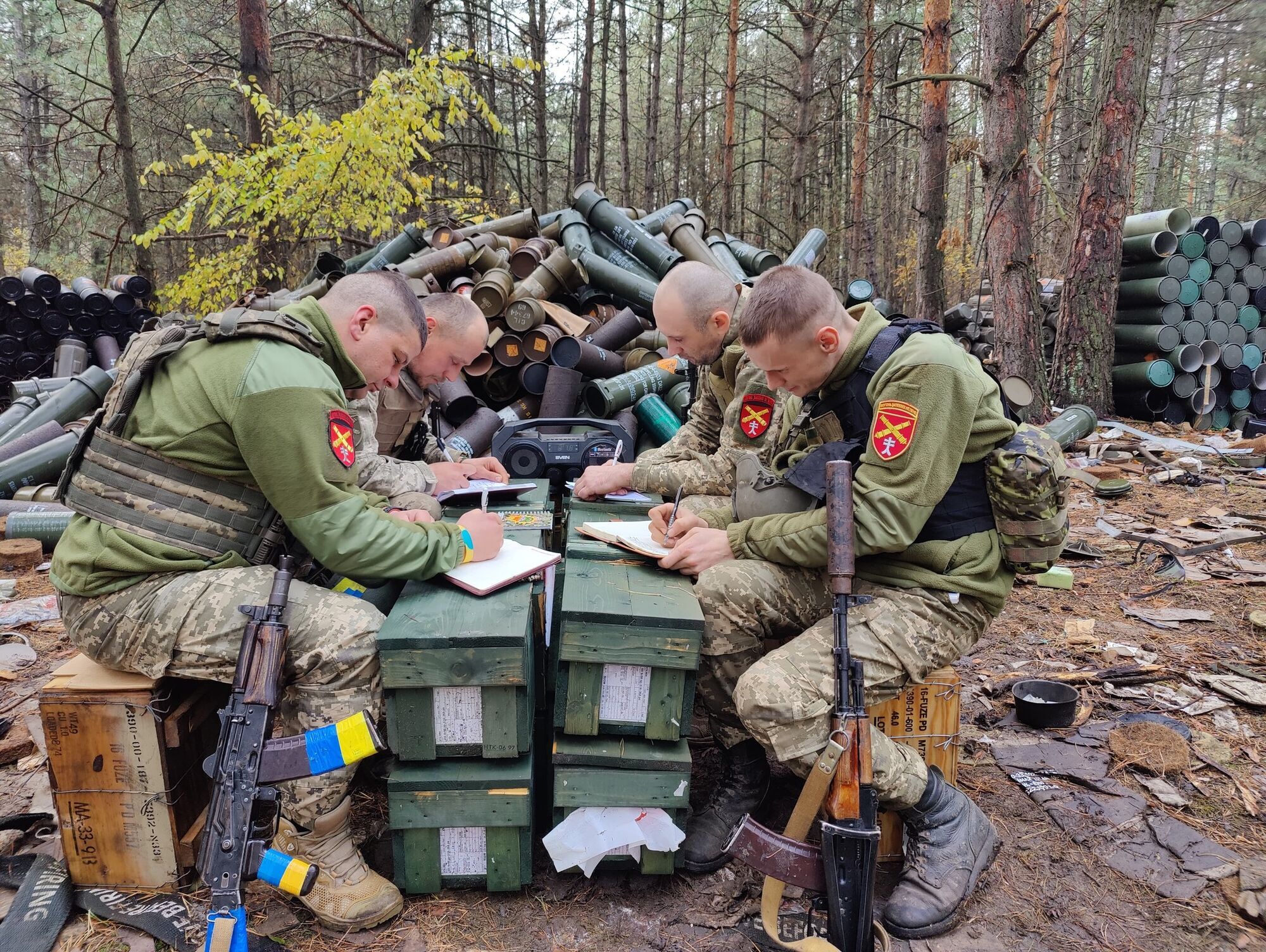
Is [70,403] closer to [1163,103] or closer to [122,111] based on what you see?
[122,111]

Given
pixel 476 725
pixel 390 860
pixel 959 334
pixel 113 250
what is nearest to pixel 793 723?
pixel 476 725

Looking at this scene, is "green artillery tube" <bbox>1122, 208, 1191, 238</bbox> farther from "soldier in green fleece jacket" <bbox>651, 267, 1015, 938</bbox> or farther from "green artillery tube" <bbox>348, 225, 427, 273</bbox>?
"soldier in green fleece jacket" <bbox>651, 267, 1015, 938</bbox>

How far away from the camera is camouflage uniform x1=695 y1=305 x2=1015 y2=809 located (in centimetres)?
245

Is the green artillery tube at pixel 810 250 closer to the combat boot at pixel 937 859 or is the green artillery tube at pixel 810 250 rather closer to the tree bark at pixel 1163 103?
the combat boot at pixel 937 859

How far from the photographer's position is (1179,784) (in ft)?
10.1

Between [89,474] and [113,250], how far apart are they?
423 inches

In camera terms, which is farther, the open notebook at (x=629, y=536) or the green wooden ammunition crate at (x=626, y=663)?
the open notebook at (x=629, y=536)

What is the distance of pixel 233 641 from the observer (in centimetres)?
239

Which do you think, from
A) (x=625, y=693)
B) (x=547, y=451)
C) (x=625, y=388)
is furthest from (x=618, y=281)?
(x=625, y=693)

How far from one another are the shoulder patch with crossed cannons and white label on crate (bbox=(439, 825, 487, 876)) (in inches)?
67.9

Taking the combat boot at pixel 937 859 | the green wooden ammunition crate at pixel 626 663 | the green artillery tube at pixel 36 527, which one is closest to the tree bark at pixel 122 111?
the green artillery tube at pixel 36 527

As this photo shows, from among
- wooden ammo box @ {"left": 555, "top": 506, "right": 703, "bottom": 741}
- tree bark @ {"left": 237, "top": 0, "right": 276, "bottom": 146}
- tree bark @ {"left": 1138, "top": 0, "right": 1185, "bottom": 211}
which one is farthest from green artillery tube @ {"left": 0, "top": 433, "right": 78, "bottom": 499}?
tree bark @ {"left": 1138, "top": 0, "right": 1185, "bottom": 211}

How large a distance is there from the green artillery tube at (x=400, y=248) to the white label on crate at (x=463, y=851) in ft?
22.7

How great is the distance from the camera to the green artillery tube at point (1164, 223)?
9.23 m
